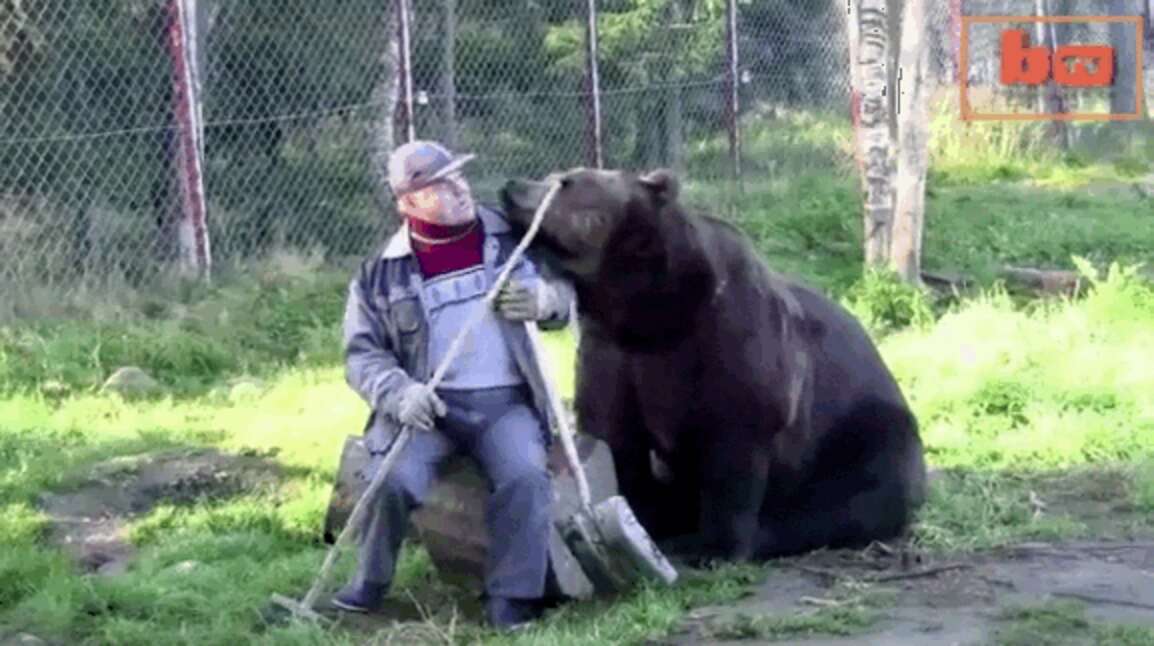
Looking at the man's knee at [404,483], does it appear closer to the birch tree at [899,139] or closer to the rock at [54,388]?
the rock at [54,388]

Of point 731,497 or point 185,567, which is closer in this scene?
point 731,497

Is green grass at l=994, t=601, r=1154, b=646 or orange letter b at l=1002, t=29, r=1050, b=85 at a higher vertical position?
orange letter b at l=1002, t=29, r=1050, b=85

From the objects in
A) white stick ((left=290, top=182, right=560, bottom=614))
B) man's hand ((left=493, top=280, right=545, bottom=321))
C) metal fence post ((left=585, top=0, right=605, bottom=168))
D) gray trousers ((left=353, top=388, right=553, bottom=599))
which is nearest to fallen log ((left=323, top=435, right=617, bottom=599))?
gray trousers ((left=353, top=388, right=553, bottom=599))

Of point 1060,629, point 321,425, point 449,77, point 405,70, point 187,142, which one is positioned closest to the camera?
point 1060,629

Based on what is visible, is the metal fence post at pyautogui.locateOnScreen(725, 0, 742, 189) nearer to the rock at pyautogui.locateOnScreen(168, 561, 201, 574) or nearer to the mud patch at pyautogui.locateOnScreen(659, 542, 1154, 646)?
the mud patch at pyautogui.locateOnScreen(659, 542, 1154, 646)

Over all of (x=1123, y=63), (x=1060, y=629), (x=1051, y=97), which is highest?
(x=1123, y=63)

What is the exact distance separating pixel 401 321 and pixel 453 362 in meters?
0.20

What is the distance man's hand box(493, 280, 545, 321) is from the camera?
20.4 ft

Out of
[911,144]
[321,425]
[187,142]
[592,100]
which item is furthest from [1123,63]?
[321,425]

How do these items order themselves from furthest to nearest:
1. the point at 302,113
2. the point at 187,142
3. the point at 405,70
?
the point at 302,113 < the point at 405,70 < the point at 187,142

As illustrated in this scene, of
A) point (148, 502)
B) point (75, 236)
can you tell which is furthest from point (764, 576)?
point (75, 236)

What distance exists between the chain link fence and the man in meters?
5.58

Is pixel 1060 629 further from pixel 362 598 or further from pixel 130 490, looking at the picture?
pixel 130 490

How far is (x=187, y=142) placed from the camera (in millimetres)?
11930
